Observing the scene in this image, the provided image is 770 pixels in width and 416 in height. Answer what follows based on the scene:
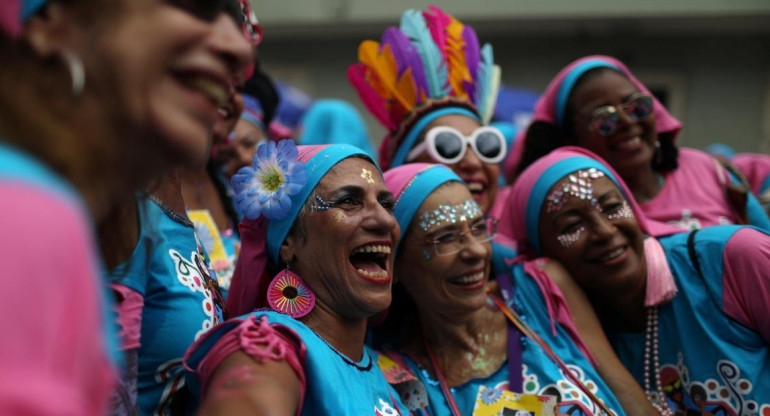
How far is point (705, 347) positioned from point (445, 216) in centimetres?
119

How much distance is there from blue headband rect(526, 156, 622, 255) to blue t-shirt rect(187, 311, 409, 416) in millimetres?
1172

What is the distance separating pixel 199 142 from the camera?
4.03 feet

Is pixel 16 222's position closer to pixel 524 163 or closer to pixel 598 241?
pixel 598 241

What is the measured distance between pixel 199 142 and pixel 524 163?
10.5 feet

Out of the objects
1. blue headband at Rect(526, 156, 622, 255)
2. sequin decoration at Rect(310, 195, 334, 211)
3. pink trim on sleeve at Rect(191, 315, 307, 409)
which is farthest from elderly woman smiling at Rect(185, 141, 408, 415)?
blue headband at Rect(526, 156, 622, 255)

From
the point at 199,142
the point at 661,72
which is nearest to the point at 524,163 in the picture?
the point at 199,142

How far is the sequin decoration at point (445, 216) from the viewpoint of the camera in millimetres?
3035

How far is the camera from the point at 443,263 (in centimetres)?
299

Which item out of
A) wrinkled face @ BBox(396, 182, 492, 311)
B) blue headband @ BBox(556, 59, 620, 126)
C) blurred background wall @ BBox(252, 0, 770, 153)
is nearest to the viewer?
wrinkled face @ BBox(396, 182, 492, 311)

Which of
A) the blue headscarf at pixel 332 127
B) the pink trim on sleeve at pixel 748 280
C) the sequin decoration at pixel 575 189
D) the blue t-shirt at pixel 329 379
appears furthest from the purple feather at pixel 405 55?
the blue headscarf at pixel 332 127

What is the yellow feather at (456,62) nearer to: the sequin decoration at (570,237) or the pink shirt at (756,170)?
the sequin decoration at (570,237)

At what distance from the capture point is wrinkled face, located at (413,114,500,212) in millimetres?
3871

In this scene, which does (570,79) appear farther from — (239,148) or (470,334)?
(239,148)

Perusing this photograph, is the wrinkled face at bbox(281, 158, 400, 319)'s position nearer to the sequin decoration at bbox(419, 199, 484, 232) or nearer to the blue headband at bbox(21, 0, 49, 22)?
the sequin decoration at bbox(419, 199, 484, 232)
